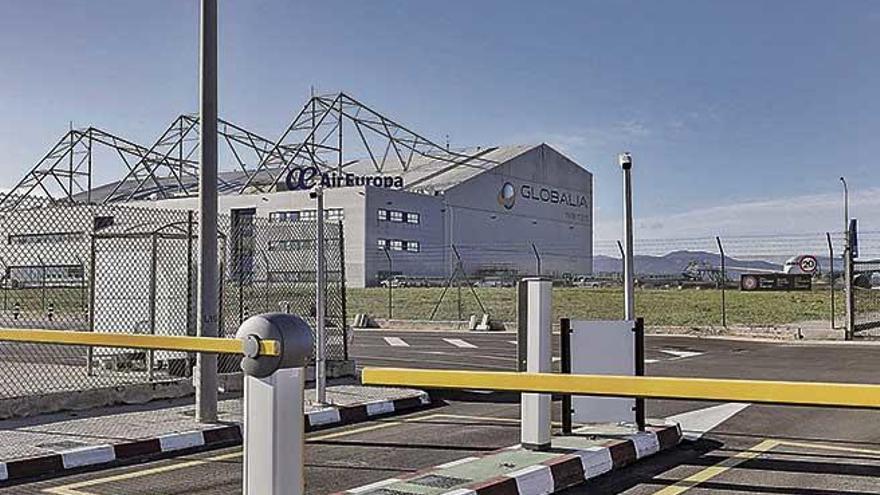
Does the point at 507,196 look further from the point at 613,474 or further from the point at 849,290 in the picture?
the point at 613,474

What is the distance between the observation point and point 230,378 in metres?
11.0

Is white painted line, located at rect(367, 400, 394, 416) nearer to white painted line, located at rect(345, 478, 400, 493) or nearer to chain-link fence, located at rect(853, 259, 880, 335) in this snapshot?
white painted line, located at rect(345, 478, 400, 493)

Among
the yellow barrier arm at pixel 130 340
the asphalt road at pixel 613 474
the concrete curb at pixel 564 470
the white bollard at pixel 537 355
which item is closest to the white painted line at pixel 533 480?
the concrete curb at pixel 564 470

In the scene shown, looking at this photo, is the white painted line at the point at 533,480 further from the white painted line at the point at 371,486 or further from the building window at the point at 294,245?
the building window at the point at 294,245

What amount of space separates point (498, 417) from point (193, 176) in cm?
7548

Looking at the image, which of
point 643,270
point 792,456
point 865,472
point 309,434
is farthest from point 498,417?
point 643,270

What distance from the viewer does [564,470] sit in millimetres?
6402

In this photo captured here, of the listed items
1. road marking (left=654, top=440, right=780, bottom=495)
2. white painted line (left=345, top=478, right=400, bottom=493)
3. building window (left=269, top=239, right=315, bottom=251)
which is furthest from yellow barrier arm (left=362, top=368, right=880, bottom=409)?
→ building window (left=269, top=239, right=315, bottom=251)

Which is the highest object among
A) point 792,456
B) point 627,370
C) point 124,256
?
point 124,256

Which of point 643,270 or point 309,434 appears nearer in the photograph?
point 309,434

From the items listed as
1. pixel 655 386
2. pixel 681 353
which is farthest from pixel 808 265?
pixel 655 386

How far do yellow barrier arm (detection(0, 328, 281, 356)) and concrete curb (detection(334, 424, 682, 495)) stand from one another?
1.62m

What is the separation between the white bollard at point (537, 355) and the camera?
22.7 feet

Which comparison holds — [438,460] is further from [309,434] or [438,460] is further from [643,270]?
[643,270]
